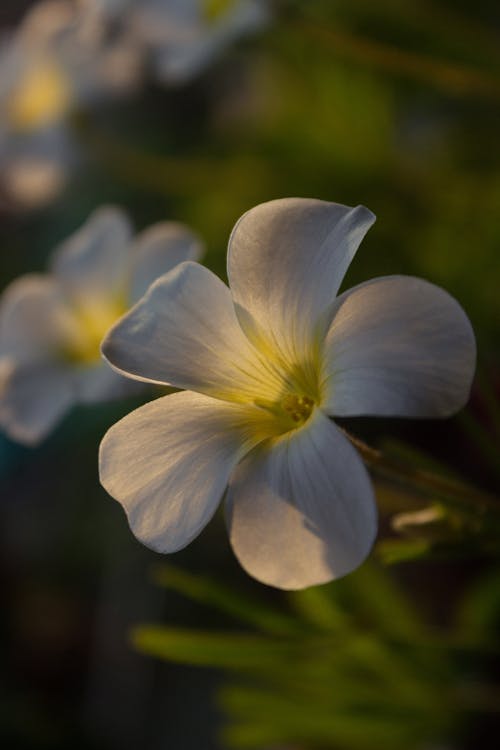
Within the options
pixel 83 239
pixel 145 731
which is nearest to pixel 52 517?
pixel 145 731

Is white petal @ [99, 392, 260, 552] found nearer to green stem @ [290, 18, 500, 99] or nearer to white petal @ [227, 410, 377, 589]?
white petal @ [227, 410, 377, 589]

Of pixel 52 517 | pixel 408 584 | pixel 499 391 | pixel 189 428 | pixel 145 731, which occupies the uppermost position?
pixel 189 428

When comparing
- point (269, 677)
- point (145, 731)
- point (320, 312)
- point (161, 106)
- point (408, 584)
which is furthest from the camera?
point (161, 106)

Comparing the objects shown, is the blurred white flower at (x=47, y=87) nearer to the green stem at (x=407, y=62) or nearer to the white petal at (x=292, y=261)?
the green stem at (x=407, y=62)

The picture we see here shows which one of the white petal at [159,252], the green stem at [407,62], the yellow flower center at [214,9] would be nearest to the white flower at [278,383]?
the white petal at [159,252]

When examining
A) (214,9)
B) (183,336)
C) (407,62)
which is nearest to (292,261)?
(183,336)

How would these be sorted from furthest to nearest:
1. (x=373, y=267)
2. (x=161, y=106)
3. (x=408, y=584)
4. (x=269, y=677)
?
(x=161, y=106) → (x=408, y=584) → (x=373, y=267) → (x=269, y=677)

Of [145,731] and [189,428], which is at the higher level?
[189,428]

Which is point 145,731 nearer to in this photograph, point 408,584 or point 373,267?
point 408,584
